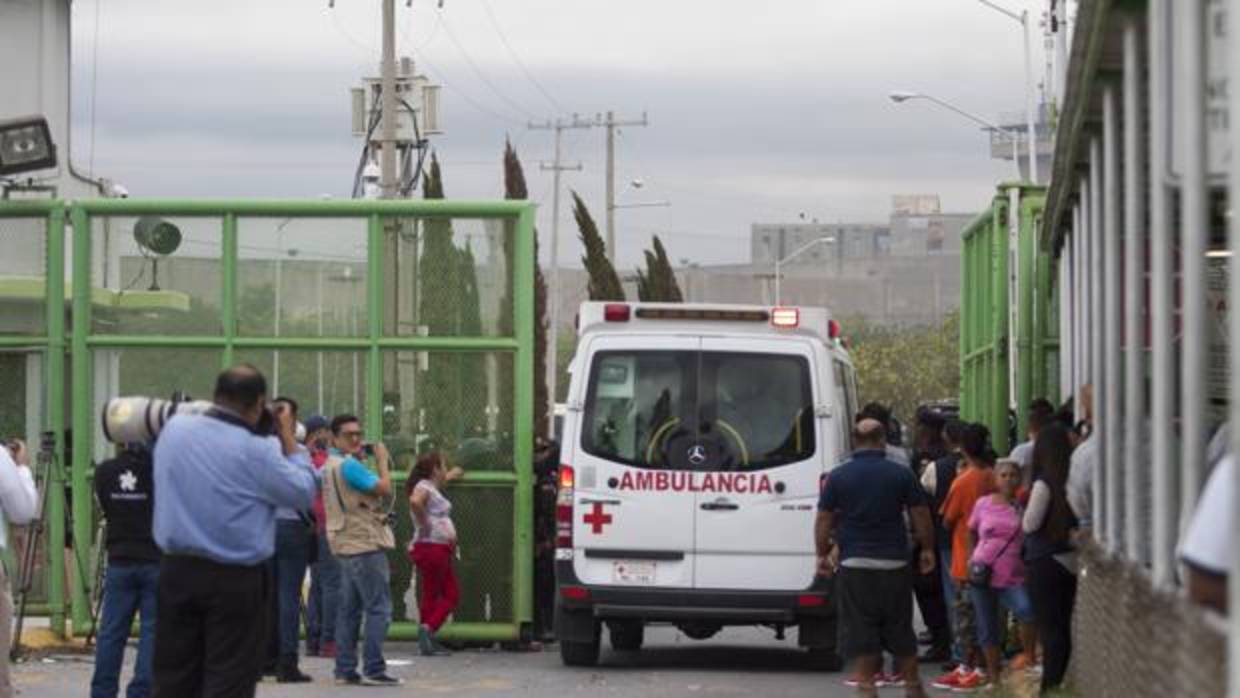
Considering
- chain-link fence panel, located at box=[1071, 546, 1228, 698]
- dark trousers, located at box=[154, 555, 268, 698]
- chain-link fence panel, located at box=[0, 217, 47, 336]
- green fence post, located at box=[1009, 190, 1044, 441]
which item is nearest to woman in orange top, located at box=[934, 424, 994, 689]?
chain-link fence panel, located at box=[1071, 546, 1228, 698]

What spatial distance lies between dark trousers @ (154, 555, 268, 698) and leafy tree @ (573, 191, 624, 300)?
38.0 m

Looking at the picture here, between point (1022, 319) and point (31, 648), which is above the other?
point (1022, 319)

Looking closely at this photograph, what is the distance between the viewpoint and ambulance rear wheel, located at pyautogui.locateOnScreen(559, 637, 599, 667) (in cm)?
1809

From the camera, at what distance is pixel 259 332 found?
63.8ft

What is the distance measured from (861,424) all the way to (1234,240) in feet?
29.9

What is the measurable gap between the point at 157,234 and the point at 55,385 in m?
1.41

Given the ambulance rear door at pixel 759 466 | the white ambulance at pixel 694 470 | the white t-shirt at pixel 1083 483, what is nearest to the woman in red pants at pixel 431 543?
the white ambulance at pixel 694 470

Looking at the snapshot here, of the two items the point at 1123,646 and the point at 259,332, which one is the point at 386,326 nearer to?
the point at 259,332

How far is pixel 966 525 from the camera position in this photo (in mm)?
16469

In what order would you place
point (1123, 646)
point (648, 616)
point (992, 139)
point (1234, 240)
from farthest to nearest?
1. point (992, 139)
2. point (648, 616)
3. point (1123, 646)
4. point (1234, 240)

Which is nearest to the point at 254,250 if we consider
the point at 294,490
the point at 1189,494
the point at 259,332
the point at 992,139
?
the point at 259,332

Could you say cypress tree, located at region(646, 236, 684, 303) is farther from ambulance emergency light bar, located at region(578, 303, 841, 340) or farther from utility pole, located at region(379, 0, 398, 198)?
ambulance emergency light bar, located at region(578, 303, 841, 340)

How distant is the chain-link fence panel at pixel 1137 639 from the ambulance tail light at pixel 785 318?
4.68m

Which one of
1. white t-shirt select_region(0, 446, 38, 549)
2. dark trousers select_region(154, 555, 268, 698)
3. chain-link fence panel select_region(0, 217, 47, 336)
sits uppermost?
chain-link fence panel select_region(0, 217, 47, 336)
